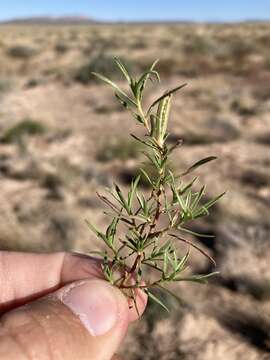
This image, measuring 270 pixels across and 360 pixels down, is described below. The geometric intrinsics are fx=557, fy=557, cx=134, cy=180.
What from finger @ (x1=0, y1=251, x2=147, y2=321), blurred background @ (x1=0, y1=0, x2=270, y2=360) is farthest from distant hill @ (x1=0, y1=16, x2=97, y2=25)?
finger @ (x1=0, y1=251, x2=147, y2=321)

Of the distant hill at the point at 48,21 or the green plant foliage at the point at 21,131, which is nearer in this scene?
the green plant foliage at the point at 21,131

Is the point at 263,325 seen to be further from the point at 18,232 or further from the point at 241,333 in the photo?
the point at 18,232

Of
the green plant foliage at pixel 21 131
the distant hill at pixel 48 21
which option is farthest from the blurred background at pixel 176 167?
A: the distant hill at pixel 48 21

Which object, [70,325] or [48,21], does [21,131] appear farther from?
[48,21]

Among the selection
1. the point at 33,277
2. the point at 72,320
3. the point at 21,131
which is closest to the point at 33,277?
the point at 33,277

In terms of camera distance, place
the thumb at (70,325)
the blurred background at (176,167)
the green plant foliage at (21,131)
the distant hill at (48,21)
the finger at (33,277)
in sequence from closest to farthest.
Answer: the thumb at (70,325), the finger at (33,277), the blurred background at (176,167), the green plant foliage at (21,131), the distant hill at (48,21)

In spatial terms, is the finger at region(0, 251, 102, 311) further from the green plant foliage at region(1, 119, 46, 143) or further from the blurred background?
the green plant foliage at region(1, 119, 46, 143)

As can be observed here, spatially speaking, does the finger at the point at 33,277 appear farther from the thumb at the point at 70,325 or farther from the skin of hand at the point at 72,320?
the thumb at the point at 70,325
